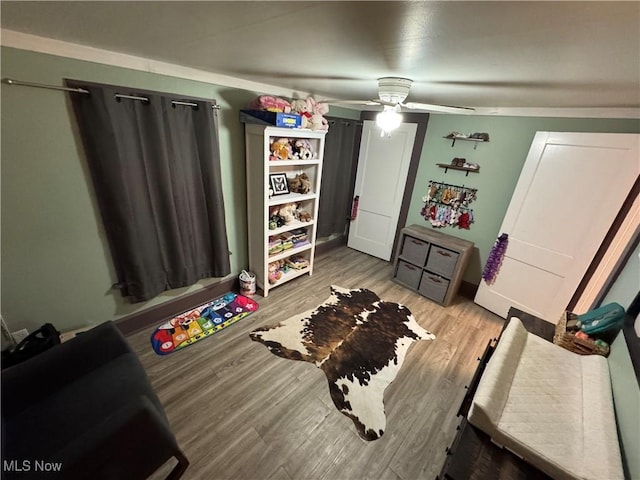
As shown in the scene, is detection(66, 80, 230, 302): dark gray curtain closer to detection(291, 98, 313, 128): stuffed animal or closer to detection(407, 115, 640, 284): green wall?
detection(291, 98, 313, 128): stuffed animal

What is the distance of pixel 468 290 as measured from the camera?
3.14m

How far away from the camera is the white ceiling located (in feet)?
2.24

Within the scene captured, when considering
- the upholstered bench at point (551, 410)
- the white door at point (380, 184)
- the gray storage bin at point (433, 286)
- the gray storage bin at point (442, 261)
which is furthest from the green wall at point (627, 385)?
the white door at point (380, 184)

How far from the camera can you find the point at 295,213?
9.86 ft

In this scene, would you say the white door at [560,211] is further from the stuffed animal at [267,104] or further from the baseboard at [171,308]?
the baseboard at [171,308]

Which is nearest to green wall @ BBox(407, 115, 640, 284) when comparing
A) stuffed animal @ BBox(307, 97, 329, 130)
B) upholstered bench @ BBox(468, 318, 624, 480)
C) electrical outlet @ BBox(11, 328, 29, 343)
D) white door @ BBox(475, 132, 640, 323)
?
white door @ BBox(475, 132, 640, 323)

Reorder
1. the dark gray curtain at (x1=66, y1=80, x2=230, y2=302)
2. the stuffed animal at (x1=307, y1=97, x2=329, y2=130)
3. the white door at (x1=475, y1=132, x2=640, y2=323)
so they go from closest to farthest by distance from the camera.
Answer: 1. the dark gray curtain at (x1=66, y1=80, x2=230, y2=302)
2. the white door at (x1=475, y1=132, x2=640, y2=323)
3. the stuffed animal at (x1=307, y1=97, x2=329, y2=130)

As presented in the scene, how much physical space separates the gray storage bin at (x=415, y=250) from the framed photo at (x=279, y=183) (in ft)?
5.17

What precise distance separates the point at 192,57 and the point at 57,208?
4.23 ft

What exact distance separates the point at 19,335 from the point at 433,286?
3568 mm

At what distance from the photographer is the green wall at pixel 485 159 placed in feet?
8.02

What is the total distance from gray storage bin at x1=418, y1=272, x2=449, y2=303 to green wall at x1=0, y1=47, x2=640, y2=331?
1540mm

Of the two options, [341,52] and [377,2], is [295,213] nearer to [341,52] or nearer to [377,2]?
[341,52]

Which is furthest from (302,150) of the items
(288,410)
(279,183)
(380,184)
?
(288,410)
